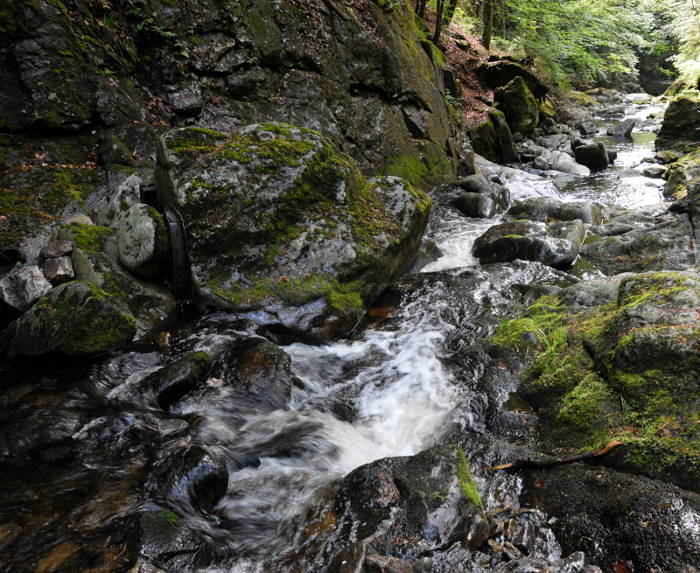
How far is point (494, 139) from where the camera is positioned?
17.5 m

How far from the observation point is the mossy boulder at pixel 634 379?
3.06 meters

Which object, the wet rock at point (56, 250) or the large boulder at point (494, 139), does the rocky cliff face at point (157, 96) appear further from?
the large boulder at point (494, 139)

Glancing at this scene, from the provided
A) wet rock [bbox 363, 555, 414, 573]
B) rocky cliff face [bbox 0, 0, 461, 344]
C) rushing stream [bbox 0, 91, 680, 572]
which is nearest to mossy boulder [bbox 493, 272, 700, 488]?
rushing stream [bbox 0, 91, 680, 572]

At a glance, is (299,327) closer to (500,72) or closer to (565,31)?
(500,72)

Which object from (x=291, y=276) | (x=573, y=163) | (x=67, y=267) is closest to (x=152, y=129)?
(x=67, y=267)

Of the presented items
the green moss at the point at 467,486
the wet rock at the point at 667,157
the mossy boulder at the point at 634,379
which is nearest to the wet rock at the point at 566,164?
the wet rock at the point at 667,157

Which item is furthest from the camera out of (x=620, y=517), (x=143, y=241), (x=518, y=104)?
(x=518, y=104)

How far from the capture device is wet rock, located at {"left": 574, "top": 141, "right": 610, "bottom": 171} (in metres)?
16.1

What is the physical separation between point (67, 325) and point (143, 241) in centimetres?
155

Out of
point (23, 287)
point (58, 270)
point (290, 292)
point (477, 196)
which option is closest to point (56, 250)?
point (58, 270)

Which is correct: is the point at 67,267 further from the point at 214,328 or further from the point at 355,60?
the point at 355,60

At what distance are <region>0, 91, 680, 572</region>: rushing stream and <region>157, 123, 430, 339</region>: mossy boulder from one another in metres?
0.56

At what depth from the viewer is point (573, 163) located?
1633cm

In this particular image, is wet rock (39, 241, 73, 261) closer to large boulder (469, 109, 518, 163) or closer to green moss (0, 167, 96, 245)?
green moss (0, 167, 96, 245)
